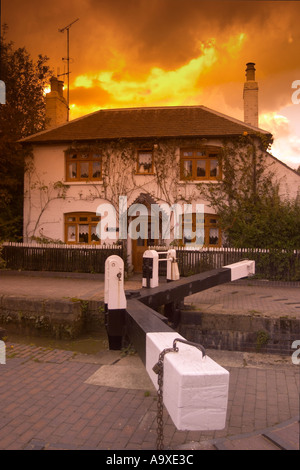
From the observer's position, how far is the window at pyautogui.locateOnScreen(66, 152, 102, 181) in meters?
16.4

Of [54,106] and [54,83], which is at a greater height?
[54,83]

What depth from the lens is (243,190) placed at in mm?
14984

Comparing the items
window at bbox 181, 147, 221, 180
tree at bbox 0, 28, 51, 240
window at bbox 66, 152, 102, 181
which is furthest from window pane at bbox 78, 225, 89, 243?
window at bbox 181, 147, 221, 180

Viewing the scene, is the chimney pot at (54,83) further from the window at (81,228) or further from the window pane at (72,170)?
the window at (81,228)

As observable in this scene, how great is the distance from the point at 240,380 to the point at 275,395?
2.17 ft

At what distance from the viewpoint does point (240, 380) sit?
213 inches

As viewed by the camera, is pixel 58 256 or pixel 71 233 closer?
pixel 58 256

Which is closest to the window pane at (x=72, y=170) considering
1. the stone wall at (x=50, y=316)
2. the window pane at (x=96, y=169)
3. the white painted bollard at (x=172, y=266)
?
the window pane at (x=96, y=169)

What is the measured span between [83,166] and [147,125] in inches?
128

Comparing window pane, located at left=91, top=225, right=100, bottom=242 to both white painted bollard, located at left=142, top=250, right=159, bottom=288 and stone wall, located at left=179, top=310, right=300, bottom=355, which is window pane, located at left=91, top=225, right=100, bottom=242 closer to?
white painted bollard, located at left=142, top=250, right=159, bottom=288

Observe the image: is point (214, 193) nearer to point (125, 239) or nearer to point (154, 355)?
point (125, 239)

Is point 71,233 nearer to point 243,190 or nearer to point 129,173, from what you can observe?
point 129,173

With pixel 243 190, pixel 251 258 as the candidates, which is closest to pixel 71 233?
pixel 243 190

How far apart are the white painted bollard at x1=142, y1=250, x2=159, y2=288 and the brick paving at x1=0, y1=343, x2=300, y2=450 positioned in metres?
2.41
